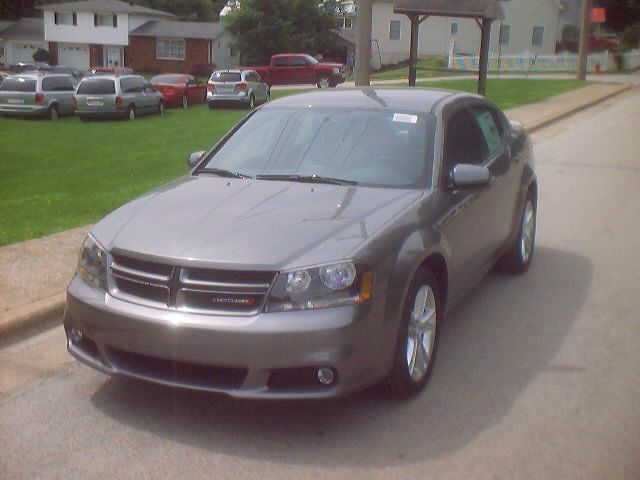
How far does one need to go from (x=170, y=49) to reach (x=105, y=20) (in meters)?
5.74

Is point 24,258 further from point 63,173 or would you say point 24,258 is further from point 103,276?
point 63,173

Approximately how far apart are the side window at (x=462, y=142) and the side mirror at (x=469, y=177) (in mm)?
140

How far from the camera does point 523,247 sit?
25.2ft

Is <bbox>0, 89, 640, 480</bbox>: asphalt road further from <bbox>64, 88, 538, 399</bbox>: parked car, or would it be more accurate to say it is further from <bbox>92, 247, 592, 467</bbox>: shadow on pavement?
<bbox>64, 88, 538, 399</bbox>: parked car

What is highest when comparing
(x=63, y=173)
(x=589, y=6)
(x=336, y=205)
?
(x=589, y=6)

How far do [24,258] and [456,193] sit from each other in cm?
404

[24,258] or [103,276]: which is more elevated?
[103,276]

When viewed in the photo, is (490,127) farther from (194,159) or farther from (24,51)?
(24,51)

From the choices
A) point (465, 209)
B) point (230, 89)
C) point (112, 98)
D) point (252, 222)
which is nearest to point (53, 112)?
point (112, 98)

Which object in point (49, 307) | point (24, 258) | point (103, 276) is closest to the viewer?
point (103, 276)

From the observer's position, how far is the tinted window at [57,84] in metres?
30.9

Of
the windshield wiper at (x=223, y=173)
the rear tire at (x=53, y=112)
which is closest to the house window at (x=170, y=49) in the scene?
the rear tire at (x=53, y=112)

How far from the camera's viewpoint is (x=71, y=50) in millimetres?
70938

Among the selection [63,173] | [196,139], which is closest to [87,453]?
[63,173]
